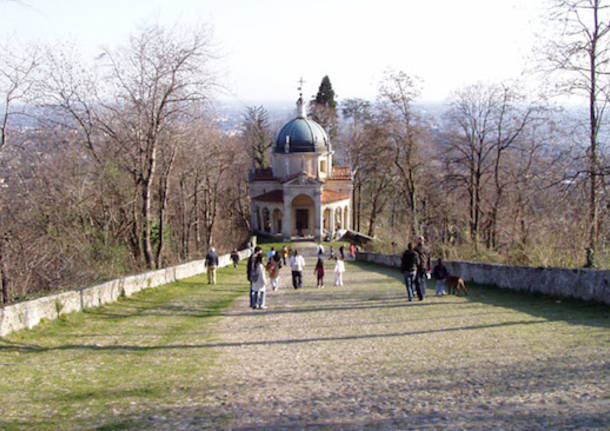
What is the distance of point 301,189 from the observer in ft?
192

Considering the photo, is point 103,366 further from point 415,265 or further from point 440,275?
point 440,275

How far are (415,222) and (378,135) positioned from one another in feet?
27.5

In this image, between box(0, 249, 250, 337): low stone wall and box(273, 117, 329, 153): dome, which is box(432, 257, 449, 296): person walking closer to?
box(0, 249, 250, 337): low stone wall

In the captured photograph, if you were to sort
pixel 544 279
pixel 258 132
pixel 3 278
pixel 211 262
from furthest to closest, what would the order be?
pixel 258 132
pixel 211 262
pixel 3 278
pixel 544 279

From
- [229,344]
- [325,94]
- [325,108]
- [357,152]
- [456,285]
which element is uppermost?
[325,94]

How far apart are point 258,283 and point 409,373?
8478 millimetres

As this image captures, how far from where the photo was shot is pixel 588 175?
16172 mm

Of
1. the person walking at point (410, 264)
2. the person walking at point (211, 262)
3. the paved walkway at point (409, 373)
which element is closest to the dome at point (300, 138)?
the person walking at point (211, 262)

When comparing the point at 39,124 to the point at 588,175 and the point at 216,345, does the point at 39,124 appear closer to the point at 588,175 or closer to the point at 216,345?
the point at 216,345

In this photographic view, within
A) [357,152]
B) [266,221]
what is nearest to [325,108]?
[357,152]

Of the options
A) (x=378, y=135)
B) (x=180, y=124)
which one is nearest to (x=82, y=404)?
(x=180, y=124)

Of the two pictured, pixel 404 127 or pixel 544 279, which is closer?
pixel 544 279

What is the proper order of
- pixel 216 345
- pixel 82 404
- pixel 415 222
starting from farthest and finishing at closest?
pixel 415 222
pixel 216 345
pixel 82 404

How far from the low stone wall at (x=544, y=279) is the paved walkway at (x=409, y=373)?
1.58 metres
